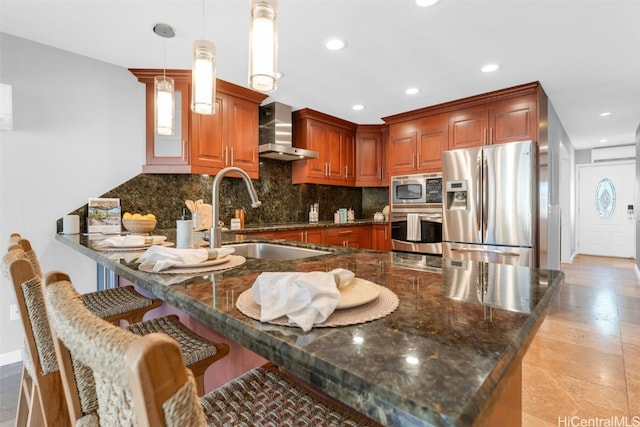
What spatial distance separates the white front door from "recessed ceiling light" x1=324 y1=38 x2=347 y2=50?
23.3 ft

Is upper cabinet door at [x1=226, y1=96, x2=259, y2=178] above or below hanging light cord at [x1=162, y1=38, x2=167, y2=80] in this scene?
below

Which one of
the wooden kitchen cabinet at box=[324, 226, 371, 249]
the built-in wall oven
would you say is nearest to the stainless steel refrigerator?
the built-in wall oven

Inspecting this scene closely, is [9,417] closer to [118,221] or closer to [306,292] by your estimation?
[118,221]

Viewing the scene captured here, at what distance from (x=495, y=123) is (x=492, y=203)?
0.87m

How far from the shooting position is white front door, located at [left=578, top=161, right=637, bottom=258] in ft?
20.8

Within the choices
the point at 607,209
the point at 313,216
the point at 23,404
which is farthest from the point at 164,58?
the point at 607,209

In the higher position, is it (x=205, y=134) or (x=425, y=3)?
(x=425, y=3)

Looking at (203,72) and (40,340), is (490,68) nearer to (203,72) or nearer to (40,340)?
(203,72)

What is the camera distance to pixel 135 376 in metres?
0.28

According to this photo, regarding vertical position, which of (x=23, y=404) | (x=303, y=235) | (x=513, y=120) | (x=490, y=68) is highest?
(x=490, y=68)

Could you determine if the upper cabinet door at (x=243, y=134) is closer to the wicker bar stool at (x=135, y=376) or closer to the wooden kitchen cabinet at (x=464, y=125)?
the wooden kitchen cabinet at (x=464, y=125)

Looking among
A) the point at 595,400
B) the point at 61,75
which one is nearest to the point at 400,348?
the point at 595,400

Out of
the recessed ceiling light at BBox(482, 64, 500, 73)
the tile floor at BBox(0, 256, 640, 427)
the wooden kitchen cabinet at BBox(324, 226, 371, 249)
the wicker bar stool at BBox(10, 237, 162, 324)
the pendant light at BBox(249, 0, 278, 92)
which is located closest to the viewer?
the pendant light at BBox(249, 0, 278, 92)

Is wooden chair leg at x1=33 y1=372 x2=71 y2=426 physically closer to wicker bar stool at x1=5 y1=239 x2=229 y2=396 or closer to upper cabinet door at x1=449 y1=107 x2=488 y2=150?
wicker bar stool at x1=5 y1=239 x2=229 y2=396
